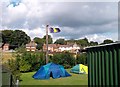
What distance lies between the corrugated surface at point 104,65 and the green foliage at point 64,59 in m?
26.4

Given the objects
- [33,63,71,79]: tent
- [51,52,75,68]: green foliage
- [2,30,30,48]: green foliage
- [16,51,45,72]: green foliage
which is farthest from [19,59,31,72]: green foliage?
[2,30,30,48]: green foliage

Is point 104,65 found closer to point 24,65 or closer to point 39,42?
point 24,65

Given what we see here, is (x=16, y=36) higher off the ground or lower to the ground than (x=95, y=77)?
higher

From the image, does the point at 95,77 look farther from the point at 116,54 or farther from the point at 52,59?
the point at 52,59

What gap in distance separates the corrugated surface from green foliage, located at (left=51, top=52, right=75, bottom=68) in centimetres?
2635

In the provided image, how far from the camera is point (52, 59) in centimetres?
3253

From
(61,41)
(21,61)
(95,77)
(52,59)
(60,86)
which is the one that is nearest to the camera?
(95,77)

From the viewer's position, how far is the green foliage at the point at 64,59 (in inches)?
1283

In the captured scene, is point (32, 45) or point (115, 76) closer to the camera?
point (115, 76)

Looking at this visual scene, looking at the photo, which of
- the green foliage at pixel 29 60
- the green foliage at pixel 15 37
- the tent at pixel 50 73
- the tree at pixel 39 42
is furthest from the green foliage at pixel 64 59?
the tree at pixel 39 42

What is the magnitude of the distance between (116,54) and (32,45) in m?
90.1

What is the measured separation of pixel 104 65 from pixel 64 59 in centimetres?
2791

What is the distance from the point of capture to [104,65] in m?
5.39

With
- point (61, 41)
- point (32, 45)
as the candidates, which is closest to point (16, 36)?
point (32, 45)
